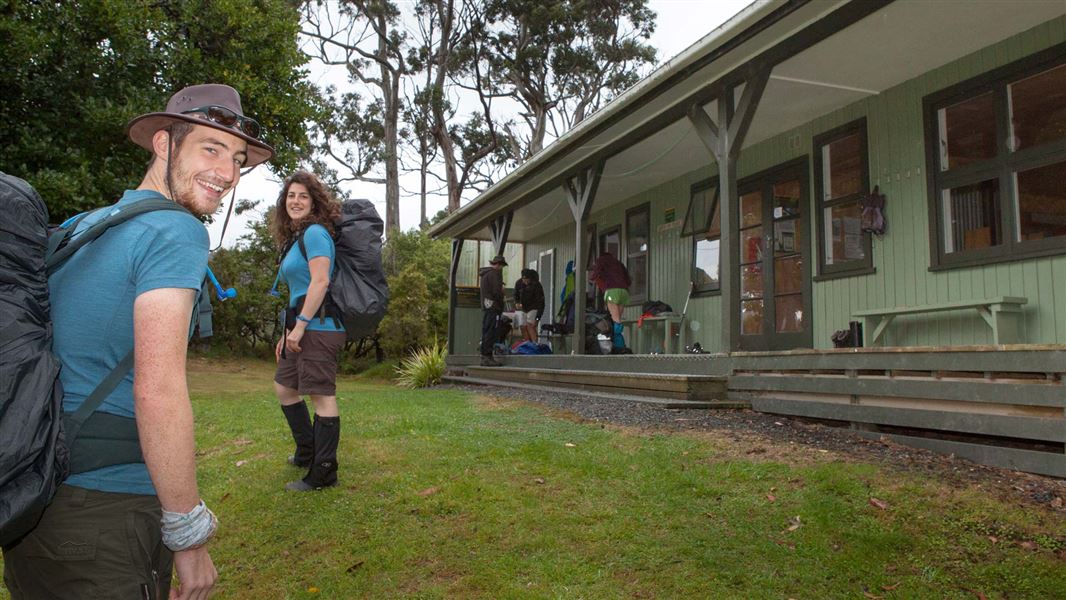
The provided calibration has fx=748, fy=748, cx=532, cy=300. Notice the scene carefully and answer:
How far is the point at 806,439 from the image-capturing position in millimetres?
5445

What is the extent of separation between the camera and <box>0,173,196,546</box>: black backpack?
126cm

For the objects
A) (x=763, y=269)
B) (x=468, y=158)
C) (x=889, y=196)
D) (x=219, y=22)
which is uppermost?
(x=468, y=158)

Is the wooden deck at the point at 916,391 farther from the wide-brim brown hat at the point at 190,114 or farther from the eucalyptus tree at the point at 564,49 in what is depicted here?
the eucalyptus tree at the point at 564,49

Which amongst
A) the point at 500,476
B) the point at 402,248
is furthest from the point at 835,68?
the point at 402,248

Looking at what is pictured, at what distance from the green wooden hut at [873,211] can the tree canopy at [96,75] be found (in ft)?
15.3

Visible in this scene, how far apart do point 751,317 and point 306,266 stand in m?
6.86

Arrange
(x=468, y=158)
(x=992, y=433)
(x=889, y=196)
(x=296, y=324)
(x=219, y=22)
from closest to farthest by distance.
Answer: (x=296, y=324) → (x=992, y=433) → (x=889, y=196) → (x=219, y=22) → (x=468, y=158)

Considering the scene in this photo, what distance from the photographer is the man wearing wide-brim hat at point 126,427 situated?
1.42m

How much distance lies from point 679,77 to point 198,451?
18.0 ft

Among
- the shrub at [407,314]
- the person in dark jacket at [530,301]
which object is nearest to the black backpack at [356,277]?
the person in dark jacket at [530,301]

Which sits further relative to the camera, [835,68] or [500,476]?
[835,68]

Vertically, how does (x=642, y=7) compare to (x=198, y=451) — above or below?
above

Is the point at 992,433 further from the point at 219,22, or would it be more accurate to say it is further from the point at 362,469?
the point at 219,22

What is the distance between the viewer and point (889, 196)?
25.2 feet
